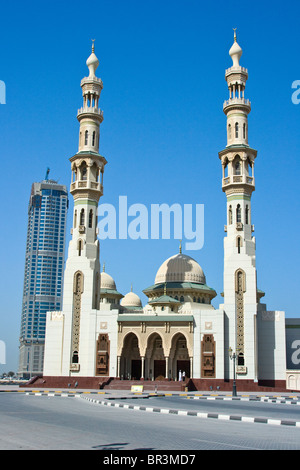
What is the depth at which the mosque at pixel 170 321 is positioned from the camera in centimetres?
5088

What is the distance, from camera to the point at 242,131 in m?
55.8

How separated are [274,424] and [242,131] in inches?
1651

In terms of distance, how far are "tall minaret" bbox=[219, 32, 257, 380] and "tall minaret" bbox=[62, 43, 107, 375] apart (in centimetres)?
1340

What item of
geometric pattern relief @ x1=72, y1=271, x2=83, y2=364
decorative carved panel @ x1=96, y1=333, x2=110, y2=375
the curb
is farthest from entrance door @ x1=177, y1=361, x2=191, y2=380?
the curb

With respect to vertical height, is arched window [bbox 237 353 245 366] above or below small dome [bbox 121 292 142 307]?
below

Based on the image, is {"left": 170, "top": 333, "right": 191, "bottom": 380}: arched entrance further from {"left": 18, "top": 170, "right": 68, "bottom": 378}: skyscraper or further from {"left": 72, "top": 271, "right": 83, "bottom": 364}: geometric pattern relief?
{"left": 18, "top": 170, "right": 68, "bottom": 378}: skyscraper

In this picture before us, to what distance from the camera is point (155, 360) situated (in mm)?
55594

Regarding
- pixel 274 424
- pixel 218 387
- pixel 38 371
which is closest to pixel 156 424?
pixel 274 424

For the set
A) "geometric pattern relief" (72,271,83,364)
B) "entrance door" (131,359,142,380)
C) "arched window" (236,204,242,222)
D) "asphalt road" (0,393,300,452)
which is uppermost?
"arched window" (236,204,242,222)

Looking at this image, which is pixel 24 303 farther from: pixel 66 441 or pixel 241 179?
pixel 66 441

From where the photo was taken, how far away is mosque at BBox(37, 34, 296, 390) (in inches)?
2003

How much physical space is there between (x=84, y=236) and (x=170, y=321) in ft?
40.5

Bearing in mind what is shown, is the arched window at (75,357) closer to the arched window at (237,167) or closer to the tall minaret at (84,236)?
the tall minaret at (84,236)
